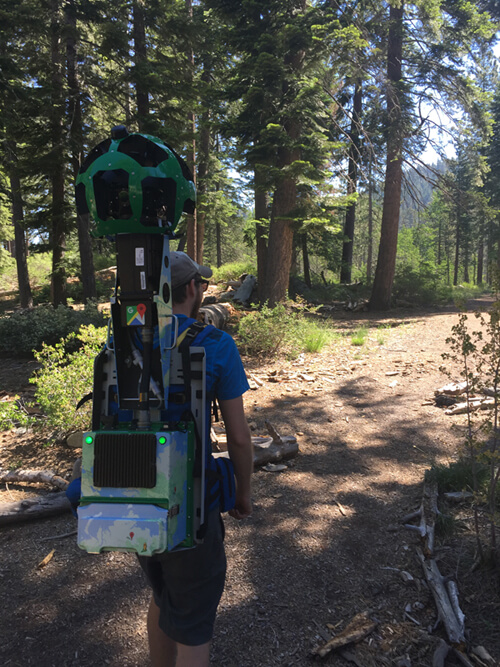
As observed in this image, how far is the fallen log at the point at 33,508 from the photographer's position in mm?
3678

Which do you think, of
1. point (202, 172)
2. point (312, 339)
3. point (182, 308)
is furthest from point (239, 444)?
point (202, 172)

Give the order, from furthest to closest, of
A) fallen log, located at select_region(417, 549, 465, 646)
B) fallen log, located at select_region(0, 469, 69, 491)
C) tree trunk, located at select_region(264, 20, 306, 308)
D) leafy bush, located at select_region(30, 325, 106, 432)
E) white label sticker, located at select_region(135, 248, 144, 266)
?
tree trunk, located at select_region(264, 20, 306, 308) → leafy bush, located at select_region(30, 325, 106, 432) → fallen log, located at select_region(0, 469, 69, 491) → fallen log, located at select_region(417, 549, 465, 646) → white label sticker, located at select_region(135, 248, 144, 266)

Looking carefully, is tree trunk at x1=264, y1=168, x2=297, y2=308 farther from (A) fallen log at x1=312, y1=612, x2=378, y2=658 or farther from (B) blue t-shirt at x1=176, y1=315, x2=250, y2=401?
(B) blue t-shirt at x1=176, y1=315, x2=250, y2=401

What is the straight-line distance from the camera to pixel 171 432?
4.64ft

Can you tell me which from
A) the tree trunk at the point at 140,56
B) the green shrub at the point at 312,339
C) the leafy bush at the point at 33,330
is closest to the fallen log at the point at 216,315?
the green shrub at the point at 312,339

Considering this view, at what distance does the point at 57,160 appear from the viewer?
1194cm

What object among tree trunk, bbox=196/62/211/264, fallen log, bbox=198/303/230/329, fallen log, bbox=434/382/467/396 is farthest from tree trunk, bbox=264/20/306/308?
tree trunk, bbox=196/62/211/264

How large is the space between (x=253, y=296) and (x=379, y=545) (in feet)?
48.1

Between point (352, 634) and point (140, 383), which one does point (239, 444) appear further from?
point (352, 634)

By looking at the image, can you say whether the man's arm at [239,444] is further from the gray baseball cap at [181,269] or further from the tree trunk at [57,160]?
the tree trunk at [57,160]

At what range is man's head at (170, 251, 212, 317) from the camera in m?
1.75

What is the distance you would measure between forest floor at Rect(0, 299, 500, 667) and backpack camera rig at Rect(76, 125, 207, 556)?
1.58 metres

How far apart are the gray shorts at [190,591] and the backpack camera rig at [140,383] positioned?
14 centimetres

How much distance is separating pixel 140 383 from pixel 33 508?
120 inches
